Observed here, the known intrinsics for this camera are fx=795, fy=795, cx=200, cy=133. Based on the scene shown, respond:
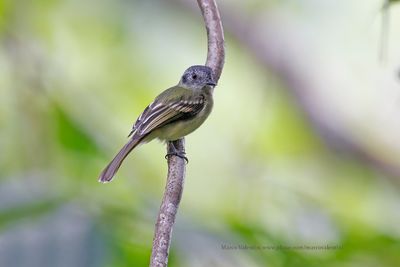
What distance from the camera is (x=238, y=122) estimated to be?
21.0 ft

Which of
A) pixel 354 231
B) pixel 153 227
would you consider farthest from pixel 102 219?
pixel 354 231

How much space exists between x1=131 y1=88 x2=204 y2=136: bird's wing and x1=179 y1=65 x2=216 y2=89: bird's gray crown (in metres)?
0.10

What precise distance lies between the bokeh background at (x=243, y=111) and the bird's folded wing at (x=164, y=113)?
0.62 ft

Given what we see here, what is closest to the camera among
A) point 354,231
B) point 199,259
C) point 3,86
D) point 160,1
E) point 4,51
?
point 199,259

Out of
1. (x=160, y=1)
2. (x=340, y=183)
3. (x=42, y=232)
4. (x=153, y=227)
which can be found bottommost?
(x=42, y=232)

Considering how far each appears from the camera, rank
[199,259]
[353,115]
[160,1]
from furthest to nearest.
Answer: [160,1] < [353,115] < [199,259]

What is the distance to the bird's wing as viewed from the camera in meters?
4.36

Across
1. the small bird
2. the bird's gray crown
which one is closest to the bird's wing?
the small bird

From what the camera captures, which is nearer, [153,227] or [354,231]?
[153,227]

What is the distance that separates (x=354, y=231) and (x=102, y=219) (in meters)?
1.14

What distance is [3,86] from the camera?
226 inches

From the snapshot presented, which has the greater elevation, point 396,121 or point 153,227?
point 396,121

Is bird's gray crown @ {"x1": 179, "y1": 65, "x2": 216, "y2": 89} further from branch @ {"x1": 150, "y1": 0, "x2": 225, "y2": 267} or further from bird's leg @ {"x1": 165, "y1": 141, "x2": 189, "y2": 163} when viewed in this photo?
bird's leg @ {"x1": 165, "y1": 141, "x2": 189, "y2": 163}

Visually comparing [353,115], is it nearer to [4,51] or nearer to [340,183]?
[340,183]
